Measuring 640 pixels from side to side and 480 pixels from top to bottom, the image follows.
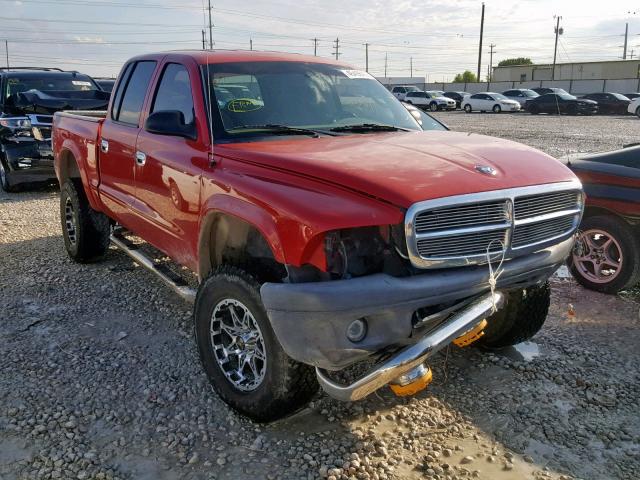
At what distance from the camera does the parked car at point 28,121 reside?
980 centimetres

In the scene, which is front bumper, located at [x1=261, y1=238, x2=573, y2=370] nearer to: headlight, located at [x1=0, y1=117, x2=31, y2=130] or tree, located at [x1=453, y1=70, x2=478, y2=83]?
headlight, located at [x1=0, y1=117, x2=31, y2=130]

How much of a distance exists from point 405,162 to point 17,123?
28.8ft

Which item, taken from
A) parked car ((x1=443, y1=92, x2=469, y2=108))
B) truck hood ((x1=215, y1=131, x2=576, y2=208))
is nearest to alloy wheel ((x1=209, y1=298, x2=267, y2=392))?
truck hood ((x1=215, y1=131, x2=576, y2=208))

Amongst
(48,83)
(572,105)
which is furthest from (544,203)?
(572,105)

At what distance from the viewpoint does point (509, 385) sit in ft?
12.4

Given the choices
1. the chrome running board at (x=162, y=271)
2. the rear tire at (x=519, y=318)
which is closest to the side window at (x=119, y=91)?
the chrome running board at (x=162, y=271)

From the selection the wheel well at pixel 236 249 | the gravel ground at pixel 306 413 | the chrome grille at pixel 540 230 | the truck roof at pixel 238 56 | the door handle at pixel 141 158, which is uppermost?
the truck roof at pixel 238 56

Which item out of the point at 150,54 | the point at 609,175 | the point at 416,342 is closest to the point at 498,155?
the point at 416,342

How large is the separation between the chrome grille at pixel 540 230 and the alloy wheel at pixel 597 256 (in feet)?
6.63

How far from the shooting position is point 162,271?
14.7ft

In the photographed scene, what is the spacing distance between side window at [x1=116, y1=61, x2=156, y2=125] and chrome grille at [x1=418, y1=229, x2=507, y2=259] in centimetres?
286

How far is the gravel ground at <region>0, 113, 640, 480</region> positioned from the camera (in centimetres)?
300

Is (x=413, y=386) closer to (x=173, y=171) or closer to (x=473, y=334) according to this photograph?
(x=473, y=334)

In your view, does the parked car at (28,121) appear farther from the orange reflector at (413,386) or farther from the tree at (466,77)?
the tree at (466,77)
